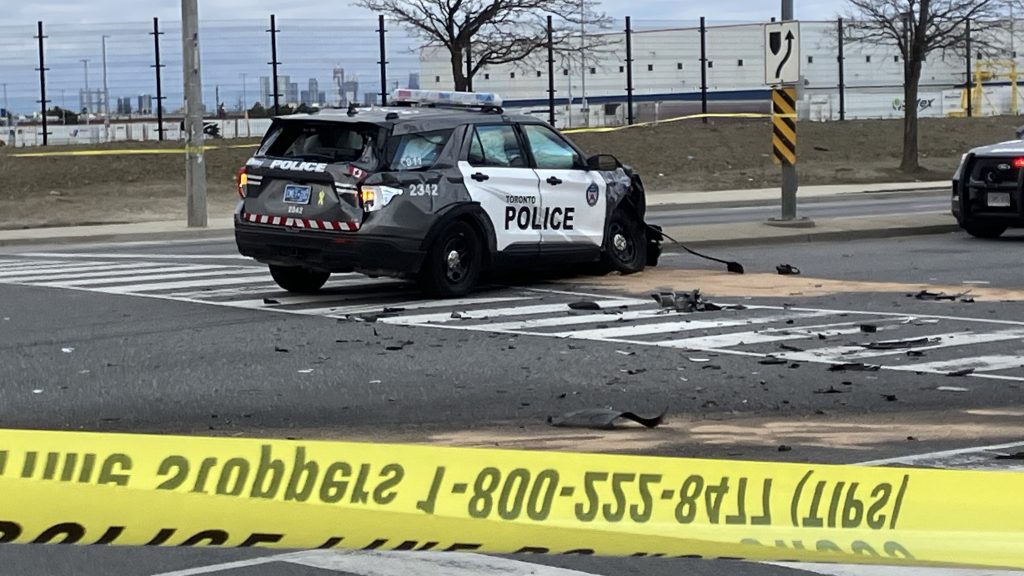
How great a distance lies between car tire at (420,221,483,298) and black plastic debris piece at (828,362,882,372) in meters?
4.50

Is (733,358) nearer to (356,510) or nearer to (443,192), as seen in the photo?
(443,192)

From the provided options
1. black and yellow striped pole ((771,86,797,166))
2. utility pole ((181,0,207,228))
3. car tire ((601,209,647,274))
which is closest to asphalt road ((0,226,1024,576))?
car tire ((601,209,647,274))

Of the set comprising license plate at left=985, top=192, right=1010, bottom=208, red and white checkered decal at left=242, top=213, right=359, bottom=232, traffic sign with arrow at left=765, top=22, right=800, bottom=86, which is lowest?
license plate at left=985, top=192, right=1010, bottom=208

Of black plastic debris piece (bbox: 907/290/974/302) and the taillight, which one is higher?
the taillight

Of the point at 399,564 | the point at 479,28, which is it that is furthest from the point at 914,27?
the point at 399,564

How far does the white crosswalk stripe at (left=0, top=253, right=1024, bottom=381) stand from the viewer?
452 inches

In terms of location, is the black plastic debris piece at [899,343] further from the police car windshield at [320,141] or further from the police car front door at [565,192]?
the police car windshield at [320,141]

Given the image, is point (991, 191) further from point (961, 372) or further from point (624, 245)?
point (961, 372)

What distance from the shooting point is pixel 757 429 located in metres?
8.76

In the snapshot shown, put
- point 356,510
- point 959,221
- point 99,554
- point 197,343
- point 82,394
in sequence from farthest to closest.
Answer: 1. point 959,221
2. point 197,343
3. point 82,394
4. point 99,554
5. point 356,510

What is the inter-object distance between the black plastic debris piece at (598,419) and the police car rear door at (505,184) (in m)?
5.75

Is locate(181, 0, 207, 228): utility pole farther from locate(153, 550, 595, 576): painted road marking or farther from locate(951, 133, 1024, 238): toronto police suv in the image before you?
locate(153, 550, 595, 576): painted road marking

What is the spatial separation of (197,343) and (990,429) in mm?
6017

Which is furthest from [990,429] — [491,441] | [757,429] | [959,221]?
[959,221]
